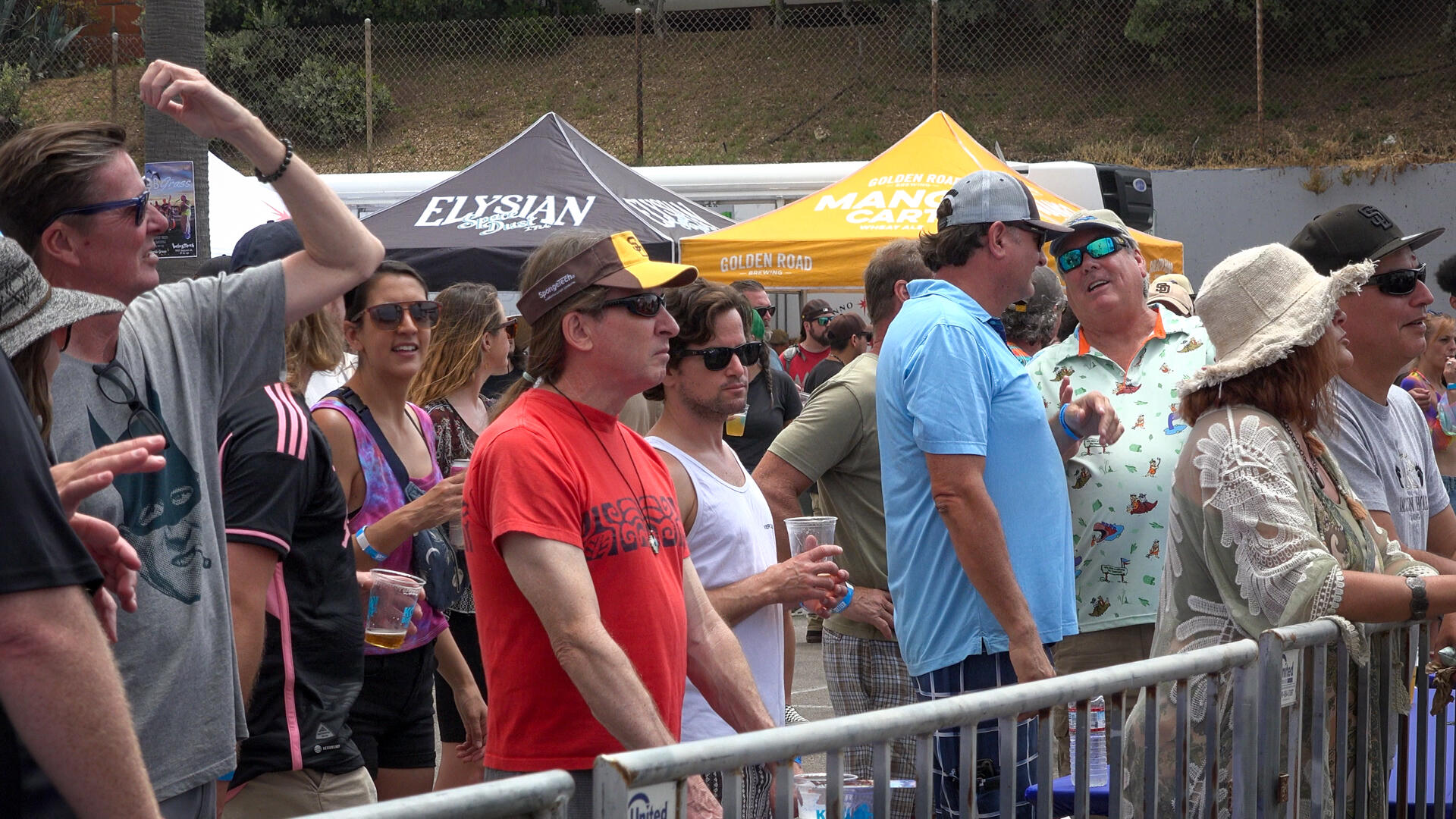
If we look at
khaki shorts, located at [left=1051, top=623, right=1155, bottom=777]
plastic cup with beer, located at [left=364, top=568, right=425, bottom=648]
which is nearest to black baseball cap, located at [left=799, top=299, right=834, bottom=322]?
khaki shorts, located at [left=1051, top=623, right=1155, bottom=777]

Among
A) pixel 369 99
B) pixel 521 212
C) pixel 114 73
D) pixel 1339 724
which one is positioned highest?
pixel 114 73

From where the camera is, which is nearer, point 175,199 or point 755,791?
point 755,791

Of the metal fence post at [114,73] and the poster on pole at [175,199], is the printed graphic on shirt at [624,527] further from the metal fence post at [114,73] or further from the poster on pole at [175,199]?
the metal fence post at [114,73]

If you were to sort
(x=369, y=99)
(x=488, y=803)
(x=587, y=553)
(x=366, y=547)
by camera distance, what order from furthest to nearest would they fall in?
(x=369, y=99) → (x=366, y=547) → (x=587, y=553) → (x=488, y=803)

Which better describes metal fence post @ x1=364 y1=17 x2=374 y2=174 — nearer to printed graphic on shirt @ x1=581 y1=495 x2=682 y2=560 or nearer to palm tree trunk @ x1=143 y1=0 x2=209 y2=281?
palm tree trunk @ x1=143 y1=0 x2=209 y2=281

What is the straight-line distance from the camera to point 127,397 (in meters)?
2.20

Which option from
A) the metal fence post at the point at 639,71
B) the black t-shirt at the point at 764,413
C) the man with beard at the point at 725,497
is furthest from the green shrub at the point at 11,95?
the man with beard at the point at 725,497

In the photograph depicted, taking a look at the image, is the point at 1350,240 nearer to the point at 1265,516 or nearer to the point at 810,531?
the point at 1265,516

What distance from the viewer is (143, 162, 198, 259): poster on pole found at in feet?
19.7

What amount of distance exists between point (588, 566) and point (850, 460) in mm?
1882

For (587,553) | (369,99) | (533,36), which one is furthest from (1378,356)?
(533,36)

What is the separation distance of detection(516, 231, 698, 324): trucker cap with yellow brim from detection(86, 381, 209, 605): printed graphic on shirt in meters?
0.79

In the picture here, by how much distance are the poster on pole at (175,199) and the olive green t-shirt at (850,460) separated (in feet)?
10.5

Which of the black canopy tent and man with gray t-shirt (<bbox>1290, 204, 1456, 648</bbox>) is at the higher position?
the black canopy tent
